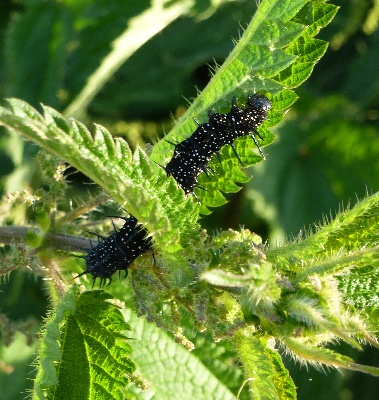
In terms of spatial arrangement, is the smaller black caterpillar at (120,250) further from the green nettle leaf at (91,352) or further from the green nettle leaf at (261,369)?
the green nettle leaf at (261,369)

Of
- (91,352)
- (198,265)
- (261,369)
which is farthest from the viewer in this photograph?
(91,352)

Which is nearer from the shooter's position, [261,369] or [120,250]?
[261,369]

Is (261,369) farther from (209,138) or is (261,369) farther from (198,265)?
(209,138)

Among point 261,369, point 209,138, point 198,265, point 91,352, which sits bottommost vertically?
point 261,369

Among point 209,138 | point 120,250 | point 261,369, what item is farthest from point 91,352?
point 209,138

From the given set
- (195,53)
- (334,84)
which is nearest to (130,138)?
(195,53)

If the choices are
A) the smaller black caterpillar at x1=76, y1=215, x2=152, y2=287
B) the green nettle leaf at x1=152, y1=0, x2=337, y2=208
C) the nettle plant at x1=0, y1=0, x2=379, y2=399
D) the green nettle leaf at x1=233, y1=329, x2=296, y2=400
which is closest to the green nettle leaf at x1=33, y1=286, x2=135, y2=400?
the nettle plant at x1=0, y1=0, x2=379, y2=399

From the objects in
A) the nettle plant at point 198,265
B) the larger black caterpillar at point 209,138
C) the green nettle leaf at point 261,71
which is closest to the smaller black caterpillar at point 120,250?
the nettle plant at point 198,265

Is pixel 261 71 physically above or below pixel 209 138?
above
